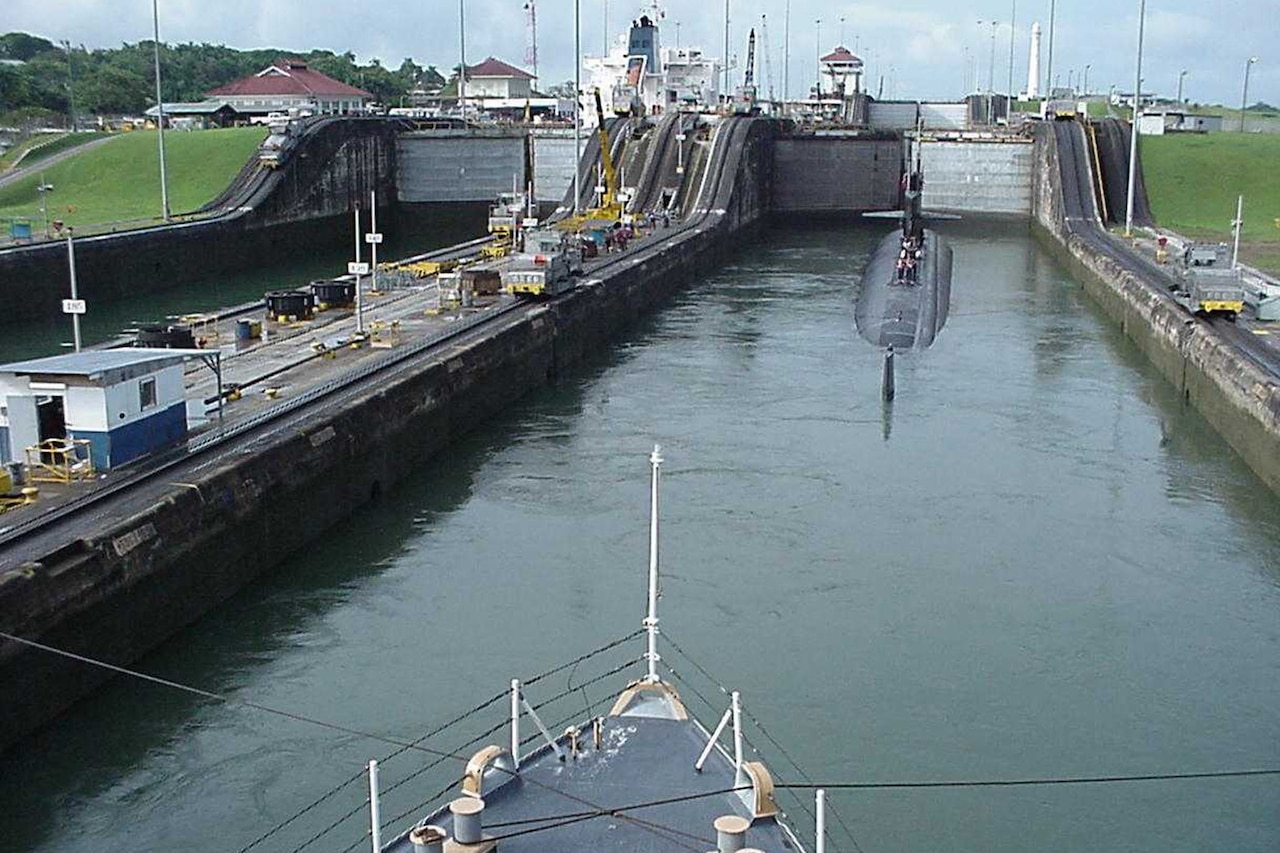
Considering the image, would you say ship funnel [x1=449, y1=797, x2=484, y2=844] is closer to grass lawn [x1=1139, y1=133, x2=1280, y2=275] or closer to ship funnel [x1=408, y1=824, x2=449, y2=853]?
ship funnel [x1=408, y1=824, x2=449, y2=853]

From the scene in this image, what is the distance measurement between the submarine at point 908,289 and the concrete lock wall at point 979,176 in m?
18.5

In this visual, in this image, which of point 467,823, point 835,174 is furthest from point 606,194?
point 467,823

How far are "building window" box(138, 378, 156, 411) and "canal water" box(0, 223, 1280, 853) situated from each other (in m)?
4.17

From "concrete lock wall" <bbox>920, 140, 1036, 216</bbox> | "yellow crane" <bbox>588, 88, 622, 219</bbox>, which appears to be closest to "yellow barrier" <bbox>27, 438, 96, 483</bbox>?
"yellow crane" <bbox>588, 88, 622, 219</bbox>

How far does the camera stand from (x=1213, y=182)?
86.7 meters

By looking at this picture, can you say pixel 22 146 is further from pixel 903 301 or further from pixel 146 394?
pixel 146 394

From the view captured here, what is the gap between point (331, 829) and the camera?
685 inches

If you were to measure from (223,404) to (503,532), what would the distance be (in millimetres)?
7447

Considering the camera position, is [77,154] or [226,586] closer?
[226,586]

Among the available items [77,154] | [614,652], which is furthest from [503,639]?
[77,154]

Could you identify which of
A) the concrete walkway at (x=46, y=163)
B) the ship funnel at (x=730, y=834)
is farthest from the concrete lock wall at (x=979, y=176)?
the ship funnel at (x=730, y=834)

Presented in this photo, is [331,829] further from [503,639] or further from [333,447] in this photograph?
[333,447]

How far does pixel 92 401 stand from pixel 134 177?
6489 cm

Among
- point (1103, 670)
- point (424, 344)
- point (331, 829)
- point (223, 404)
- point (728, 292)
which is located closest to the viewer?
point (331, 829)
